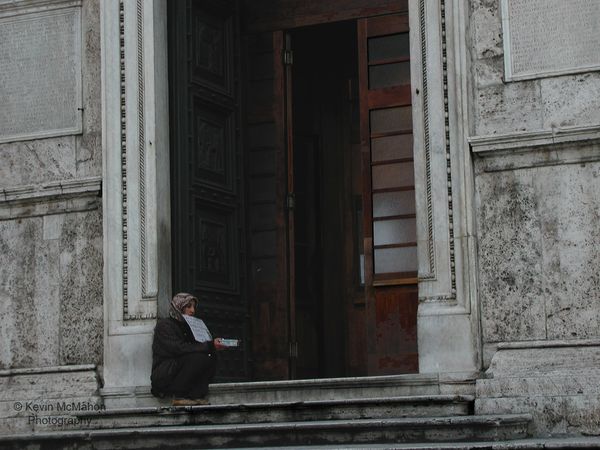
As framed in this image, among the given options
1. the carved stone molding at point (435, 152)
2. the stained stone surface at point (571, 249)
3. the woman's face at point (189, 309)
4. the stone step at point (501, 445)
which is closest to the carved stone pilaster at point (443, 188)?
the carved stone molding at point (435, 152)

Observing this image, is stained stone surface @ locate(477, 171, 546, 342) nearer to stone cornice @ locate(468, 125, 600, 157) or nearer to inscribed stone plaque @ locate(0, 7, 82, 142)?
stone cornice @ locate(468, 125, 600, 157)

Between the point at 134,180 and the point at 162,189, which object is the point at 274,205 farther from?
the point at 134,180

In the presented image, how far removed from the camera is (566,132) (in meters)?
12.2

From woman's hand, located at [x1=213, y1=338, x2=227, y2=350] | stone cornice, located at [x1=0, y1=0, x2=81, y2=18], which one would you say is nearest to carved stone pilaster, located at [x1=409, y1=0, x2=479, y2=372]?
woman's hand, located at [x1=213, y1=338, x2=227, y2=350]

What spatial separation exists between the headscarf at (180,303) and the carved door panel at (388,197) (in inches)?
86.5

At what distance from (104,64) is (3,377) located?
2.98 m

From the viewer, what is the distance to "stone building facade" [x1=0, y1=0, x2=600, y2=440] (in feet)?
39.9

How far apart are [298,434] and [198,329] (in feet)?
6.01

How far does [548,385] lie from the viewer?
11.7m

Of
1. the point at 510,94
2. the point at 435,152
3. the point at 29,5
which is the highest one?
the point at 29,5

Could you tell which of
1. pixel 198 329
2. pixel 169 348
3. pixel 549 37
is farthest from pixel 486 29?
pixel 169 348

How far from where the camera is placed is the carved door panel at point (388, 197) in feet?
48.1

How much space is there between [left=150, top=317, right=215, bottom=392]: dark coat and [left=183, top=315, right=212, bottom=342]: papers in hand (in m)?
0.04

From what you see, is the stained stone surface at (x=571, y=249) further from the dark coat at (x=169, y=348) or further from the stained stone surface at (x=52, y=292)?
the stained stone surface at (x=52, y=292)
